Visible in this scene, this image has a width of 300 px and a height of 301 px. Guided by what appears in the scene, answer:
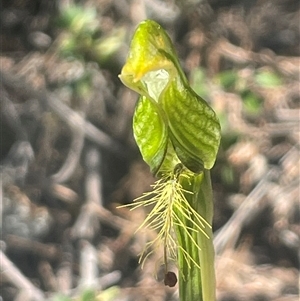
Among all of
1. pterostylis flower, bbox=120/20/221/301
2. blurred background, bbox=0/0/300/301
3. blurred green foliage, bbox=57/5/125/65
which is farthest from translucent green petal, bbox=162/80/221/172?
blurred green foliage, bbox=57/5/125/65

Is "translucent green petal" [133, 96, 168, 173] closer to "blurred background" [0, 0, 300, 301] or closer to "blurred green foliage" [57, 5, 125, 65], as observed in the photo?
"blurred background" [0, 0, 300, 301]

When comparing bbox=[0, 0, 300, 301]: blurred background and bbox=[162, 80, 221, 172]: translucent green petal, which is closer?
bbox=[162, 80, 221, 172]: translucent green petal

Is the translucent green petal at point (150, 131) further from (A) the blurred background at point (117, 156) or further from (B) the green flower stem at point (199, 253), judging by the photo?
(A) the blurred background at point (117, 156)

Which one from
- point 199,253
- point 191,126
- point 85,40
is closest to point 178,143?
point 191,126

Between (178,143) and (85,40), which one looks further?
(85,40)

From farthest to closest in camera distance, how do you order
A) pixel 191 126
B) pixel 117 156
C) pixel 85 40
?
pixel 117 156 → pixel 85 40 → pixel 191 126

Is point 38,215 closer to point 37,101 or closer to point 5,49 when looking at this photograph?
point 37,101

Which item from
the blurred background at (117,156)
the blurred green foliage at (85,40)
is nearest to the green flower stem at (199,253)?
the blurred background at (117,156)

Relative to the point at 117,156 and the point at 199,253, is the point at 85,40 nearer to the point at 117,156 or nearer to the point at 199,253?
the point at 117,156
